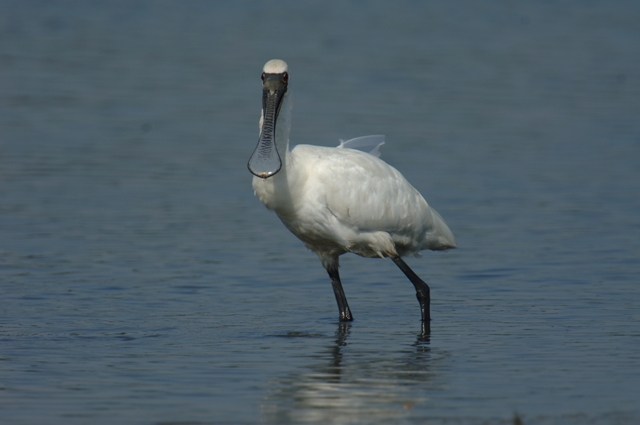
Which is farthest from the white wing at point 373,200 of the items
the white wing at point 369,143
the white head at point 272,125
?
the white wing at point 369,143

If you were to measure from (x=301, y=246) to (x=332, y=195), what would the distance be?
3632 mm

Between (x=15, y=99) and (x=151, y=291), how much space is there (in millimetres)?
10873

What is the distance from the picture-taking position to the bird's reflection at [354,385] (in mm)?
7281

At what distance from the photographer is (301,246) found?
43.7 ft

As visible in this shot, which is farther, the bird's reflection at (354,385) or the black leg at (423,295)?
the black leg at (423,295)

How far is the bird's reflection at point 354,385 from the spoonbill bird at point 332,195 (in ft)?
2.93

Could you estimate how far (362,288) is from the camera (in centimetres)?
1161

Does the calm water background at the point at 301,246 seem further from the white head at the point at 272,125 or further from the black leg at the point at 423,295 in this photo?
the white head at the point at 272,125

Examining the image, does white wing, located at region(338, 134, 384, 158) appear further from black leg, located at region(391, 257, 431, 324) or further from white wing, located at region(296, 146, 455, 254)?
black leg, located at region(391, 257, 431, 324)

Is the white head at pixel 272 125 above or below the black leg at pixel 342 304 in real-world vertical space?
above

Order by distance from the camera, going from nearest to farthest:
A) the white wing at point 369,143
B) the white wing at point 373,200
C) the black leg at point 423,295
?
the white wing at point 373,200 → the black leg at point 423,295 → the white wing at point 369,143

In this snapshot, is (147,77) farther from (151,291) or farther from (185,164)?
(151,291)

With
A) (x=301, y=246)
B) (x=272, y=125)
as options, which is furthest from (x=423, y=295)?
(x=301, y=246)

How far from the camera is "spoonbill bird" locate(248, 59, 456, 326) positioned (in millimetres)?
9609
